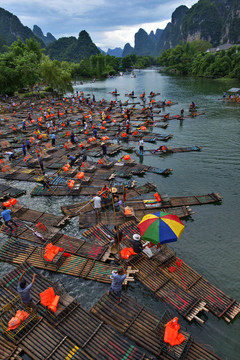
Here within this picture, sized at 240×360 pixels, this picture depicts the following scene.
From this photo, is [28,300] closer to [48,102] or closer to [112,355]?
[112,355]

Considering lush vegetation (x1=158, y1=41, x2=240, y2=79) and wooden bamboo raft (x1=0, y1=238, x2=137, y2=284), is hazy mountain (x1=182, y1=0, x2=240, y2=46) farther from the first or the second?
wooden bamboo raft (x1=0, y1=238, x2=137, y2=284)

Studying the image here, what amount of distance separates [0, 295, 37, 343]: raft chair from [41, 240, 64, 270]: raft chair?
2571mm

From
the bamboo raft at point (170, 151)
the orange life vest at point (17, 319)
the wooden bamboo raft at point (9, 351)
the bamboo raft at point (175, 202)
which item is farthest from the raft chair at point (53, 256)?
the bamboo raft at point (170, 151)

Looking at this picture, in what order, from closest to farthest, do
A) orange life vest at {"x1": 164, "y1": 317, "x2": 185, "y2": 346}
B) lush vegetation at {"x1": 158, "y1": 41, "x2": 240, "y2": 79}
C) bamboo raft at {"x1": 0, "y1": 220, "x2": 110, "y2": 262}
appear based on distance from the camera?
orange life vest at {"x1": 164, "y1": 317, "x2": 185, "y2": 346}
bamboo raft at {"x1": 0, "y1": 220, "x2": 110, "y2": 262}
lush vegetation at {"x1": 158, "y1": 41, "x2": 240, "y2": 79}

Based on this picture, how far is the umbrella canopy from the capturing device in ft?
33.6

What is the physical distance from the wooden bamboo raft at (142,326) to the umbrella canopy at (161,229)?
2.91 metres

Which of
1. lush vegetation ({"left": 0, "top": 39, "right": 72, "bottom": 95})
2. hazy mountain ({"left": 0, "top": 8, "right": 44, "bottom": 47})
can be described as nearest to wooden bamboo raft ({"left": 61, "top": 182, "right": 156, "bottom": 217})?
lush vegetation ({"left": 0, "top": 39, "right": 72, "bottom": 95})

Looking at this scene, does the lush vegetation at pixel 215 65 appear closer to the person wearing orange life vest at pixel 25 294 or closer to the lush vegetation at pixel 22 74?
the lush vegetation at pixel 22 74

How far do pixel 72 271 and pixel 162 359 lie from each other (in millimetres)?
5741

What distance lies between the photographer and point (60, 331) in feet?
28.8

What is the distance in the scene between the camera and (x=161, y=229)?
1046cm

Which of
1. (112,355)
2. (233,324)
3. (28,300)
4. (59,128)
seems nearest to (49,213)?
(28,300)

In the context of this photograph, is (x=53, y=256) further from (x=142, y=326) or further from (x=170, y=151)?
(x=170, y=151)

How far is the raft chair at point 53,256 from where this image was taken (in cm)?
1202
